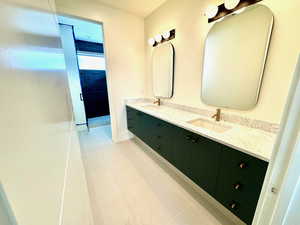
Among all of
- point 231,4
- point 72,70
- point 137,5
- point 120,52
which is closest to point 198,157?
point 231,4

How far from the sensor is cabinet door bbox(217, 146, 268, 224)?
2.93ft

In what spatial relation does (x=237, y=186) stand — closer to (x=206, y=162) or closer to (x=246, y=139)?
(x=206, y=162)

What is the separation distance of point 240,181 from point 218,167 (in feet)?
0.58

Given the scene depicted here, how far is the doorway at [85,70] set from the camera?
2.95 metres

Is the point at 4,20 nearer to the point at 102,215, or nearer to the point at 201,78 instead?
the point at 102,215

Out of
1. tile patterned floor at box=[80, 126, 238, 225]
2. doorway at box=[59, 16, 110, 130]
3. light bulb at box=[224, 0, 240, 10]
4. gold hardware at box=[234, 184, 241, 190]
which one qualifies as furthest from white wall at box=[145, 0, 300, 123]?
doorway at box=[59, 16, 110, 130]

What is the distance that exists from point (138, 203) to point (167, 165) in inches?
29.7

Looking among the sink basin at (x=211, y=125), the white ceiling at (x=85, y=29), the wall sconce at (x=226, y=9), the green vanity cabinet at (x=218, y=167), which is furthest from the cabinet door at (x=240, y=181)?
the white ceiling at (x=85, y=29)

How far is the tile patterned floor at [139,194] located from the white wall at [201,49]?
111 cm

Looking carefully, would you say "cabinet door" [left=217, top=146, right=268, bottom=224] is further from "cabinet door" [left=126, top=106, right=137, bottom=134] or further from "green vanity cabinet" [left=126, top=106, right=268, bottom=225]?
"cabinet door" [left=126, top=106, right=137, bottom=134]

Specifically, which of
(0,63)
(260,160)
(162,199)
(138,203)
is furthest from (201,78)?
(0,63)

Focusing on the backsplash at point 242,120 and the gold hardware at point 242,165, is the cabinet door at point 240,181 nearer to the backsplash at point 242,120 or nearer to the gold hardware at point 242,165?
the gold hardware at point 242,165

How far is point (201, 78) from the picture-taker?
170 centimetres

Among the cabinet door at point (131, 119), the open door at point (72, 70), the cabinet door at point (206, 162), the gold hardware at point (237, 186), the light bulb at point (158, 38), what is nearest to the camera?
the gold hardware at point (237, 186)
